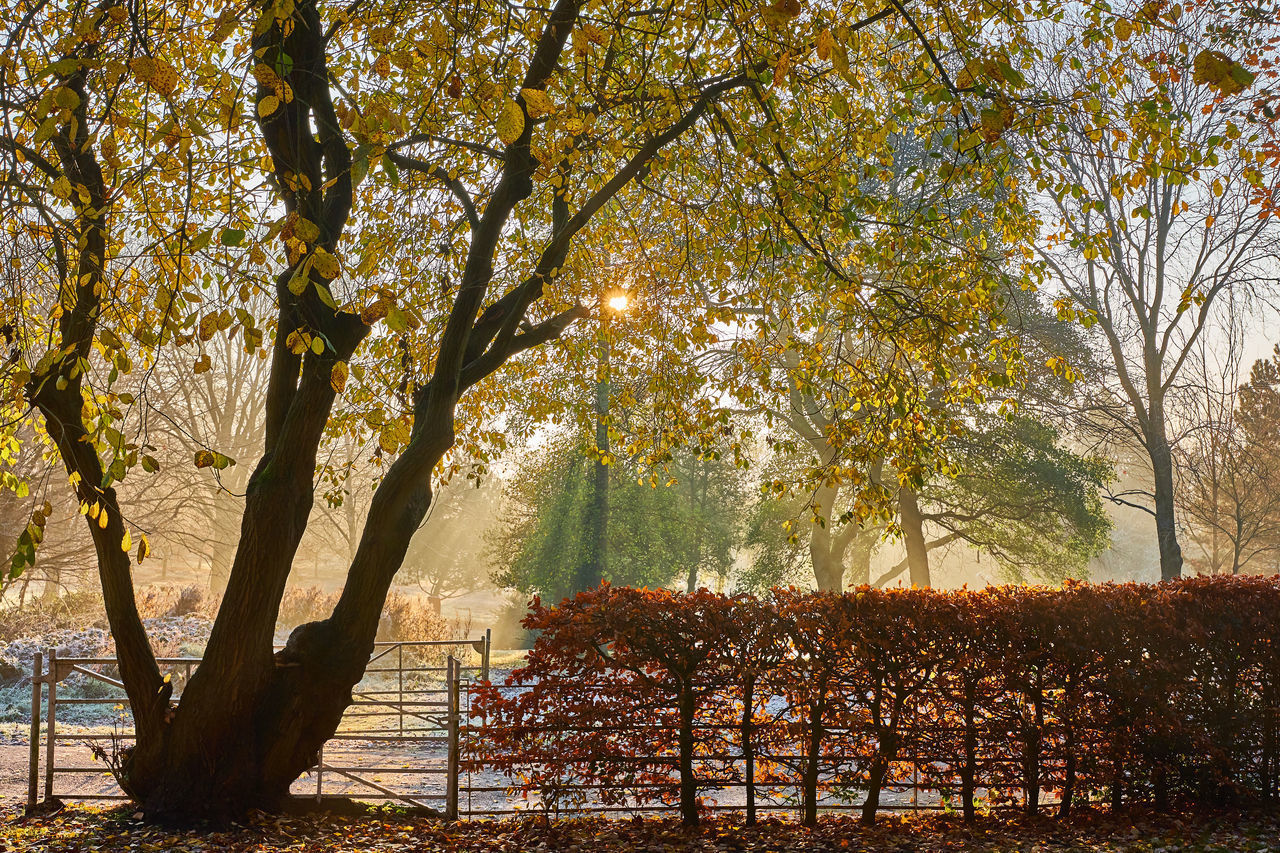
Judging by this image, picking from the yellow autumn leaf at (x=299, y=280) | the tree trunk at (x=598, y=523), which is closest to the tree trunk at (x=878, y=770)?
the yellow autumn leaf at (x=299, y=280)

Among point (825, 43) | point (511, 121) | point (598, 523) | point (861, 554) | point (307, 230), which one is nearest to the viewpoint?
point (307, 230)

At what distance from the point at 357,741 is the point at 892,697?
8275mm

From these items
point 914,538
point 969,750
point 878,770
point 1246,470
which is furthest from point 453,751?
point 1246,470

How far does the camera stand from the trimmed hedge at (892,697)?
630 cm

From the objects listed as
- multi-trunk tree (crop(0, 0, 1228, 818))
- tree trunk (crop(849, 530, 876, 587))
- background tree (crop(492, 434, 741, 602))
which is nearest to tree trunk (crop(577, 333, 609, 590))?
background tree (crop(492, 434, 741, 602))

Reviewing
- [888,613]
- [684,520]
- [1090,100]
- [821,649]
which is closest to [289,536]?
[821,649]

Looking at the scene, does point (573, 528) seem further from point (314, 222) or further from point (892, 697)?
point (314, 222)

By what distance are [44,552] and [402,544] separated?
1402 centimetres

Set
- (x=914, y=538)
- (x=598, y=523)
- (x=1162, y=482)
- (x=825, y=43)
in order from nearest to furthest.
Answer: (x=825, y=43)
(x=1162, y=482)
(x=914, y=538)
(x=598, y=523)

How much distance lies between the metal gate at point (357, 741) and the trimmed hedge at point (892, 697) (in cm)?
98

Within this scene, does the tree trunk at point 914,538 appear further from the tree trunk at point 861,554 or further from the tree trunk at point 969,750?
the tree trunk at point 969,750

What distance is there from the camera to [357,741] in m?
12.0

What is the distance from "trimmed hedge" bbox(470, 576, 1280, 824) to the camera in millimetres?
6301

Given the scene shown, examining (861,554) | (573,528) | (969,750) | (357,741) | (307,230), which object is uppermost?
(307,230)
